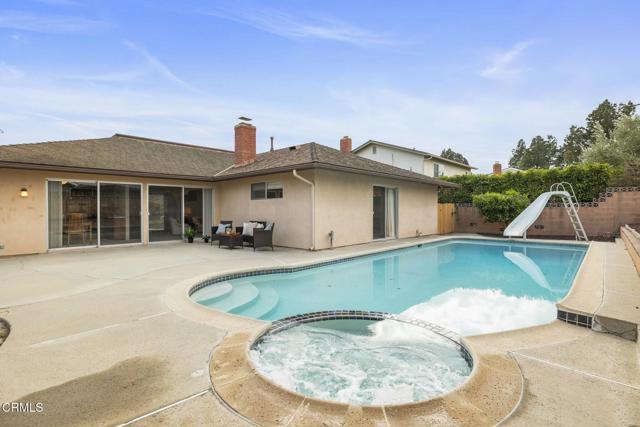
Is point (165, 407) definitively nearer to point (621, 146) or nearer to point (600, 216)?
point (600, 216)

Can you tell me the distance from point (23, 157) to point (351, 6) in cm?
1084

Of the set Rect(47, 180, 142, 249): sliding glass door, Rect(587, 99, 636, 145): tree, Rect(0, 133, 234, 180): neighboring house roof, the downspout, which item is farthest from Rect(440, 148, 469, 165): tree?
Rect(47, 180, 142, 249): sliding glass door

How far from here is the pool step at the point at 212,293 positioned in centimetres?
570

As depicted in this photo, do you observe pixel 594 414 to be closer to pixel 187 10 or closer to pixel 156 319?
pixel 156 319

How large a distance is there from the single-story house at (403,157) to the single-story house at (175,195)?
8.97 meters

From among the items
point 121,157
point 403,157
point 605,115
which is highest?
point 605,115

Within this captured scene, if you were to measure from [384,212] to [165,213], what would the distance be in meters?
8.54

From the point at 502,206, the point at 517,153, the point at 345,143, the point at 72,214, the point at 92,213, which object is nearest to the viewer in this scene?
the point at 72,214

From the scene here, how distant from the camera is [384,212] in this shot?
14078 millimetres

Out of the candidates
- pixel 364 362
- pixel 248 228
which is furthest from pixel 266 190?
pixel 364 362

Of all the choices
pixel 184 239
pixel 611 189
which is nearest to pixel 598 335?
pixel 184 239

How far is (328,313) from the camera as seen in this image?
474cm
